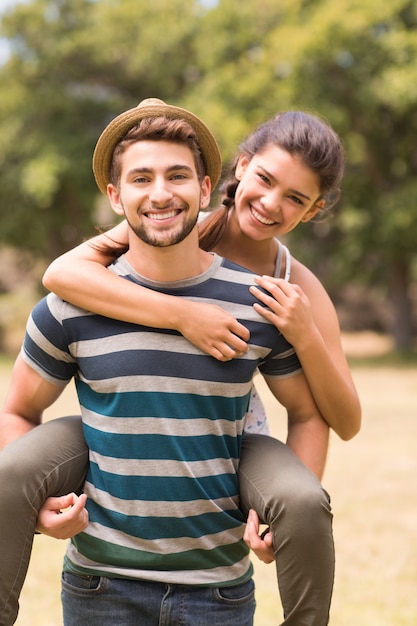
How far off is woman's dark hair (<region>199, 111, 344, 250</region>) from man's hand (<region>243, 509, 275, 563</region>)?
3.37 ft

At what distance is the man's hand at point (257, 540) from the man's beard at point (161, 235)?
2.37 feet

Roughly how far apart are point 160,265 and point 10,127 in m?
19.7

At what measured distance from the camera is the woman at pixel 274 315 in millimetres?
2023

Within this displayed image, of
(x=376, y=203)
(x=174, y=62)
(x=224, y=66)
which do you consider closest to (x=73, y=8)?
(x=174, y=62)

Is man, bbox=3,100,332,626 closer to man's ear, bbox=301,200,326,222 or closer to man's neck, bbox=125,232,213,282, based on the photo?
man's neck, bbox=125,232,213,282

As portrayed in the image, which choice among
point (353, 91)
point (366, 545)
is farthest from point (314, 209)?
point (353, 91)

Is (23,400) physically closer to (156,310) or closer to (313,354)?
(156,310)

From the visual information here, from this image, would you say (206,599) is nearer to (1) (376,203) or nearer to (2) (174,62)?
(1) (376,203)

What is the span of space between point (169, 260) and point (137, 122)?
0.37 meters

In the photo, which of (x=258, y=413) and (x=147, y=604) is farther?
(x=258, y=413)

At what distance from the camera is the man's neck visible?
7.19 feet

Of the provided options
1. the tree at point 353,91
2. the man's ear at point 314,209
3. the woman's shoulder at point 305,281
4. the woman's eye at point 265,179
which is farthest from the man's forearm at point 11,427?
the tree at point 353,91

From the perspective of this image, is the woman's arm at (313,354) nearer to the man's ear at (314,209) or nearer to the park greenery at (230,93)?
the man's ear at (314,209)

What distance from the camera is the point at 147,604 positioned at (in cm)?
213
